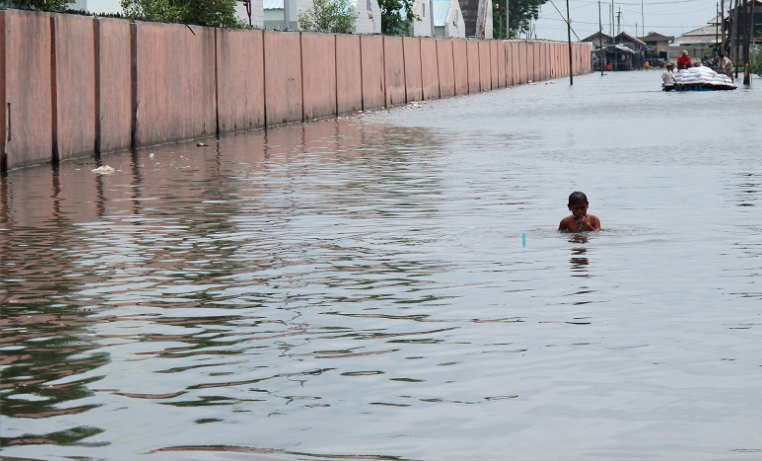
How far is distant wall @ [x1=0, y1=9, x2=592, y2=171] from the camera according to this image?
74.9ft

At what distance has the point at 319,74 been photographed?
42344 mm

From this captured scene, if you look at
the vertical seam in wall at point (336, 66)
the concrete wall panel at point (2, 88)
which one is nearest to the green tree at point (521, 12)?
the vertical seam in wall at point (336, 66)

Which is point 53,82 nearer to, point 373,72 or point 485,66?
point 373,72

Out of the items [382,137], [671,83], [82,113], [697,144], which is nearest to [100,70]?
[82,113]

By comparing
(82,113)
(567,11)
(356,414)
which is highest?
(567,11)

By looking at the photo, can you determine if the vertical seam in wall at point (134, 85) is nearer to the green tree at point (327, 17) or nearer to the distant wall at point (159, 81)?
the distant wall at point (159, 81)

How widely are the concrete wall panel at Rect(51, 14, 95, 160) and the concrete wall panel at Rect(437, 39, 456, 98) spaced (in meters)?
36.7

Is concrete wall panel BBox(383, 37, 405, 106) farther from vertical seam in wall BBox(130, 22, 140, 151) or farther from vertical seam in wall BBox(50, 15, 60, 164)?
vertical seam in wall BBox(50, 15, 60, 164)

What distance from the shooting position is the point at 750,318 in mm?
Result: 9586

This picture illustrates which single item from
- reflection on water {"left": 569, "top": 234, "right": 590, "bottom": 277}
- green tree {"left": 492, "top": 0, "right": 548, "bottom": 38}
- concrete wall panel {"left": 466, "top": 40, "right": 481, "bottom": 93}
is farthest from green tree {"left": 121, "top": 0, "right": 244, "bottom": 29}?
green tree {"left": 492, "top": 0, "right": 548, "bottom": 38}

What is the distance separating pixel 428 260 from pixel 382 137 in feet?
67.2

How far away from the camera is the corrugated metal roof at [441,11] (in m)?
104

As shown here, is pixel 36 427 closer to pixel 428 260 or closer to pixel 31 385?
pixel 31 385

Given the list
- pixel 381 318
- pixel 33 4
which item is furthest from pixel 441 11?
pixel 381 318
